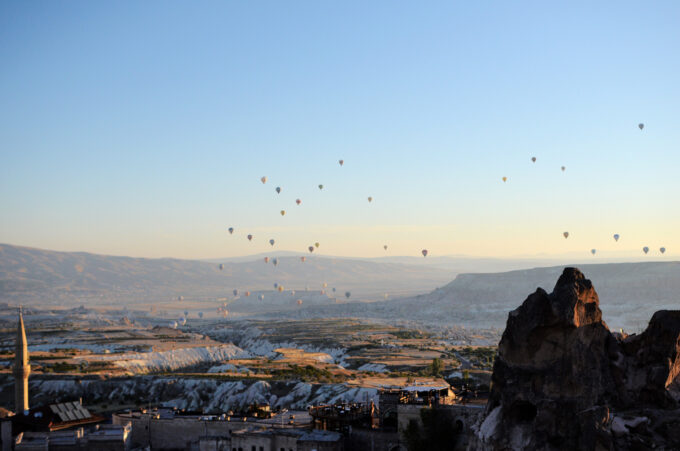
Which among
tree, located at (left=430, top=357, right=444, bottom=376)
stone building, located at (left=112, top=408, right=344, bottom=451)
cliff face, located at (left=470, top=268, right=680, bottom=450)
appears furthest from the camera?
tree, located at (left=430, top=357, right=444, bottom=376)

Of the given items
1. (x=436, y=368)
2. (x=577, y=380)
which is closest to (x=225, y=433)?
(x=577, y=380)

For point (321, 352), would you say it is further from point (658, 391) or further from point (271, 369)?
point (658, 391)

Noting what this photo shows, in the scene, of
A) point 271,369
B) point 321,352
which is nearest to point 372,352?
point 321,352

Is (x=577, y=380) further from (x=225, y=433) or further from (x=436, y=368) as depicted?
(x=436, y=368)

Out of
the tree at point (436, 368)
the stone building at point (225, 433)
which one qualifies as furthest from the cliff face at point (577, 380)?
the tree at point (436, 368)

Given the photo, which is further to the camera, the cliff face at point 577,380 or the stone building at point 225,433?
the stone building at point 225,433

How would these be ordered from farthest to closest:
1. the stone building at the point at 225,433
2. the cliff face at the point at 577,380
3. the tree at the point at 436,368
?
the tree at the point at 436,368, the stone building at the point at 225,433, the cliff face at the point at 577,380

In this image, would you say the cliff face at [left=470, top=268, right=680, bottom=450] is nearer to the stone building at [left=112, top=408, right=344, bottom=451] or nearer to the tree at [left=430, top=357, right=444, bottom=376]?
the stone building at [left=112, top=408, right=344, bottom=451]

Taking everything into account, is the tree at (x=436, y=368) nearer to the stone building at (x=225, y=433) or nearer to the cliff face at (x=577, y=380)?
the stone building at (x=225, y=433)

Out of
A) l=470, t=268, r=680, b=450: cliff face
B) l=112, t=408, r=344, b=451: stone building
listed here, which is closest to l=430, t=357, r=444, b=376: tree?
l=112, t=408, r=344, b=451: stone building
